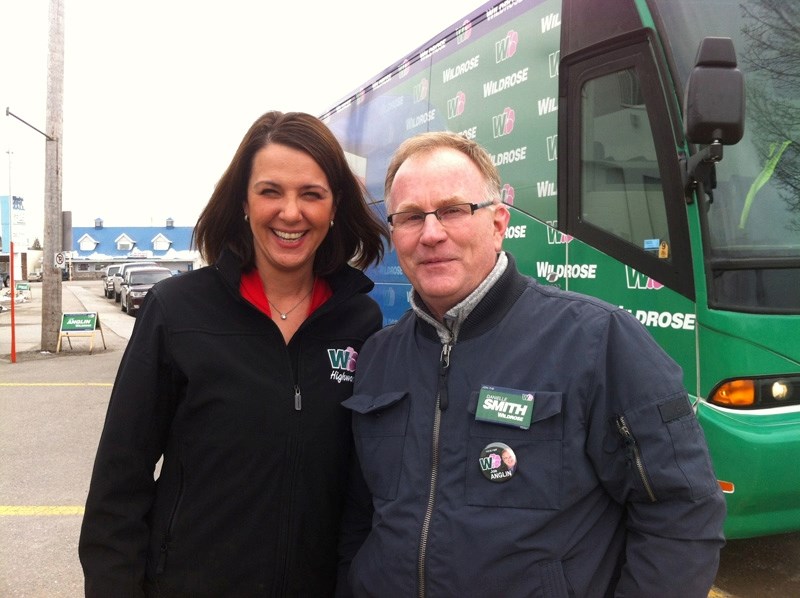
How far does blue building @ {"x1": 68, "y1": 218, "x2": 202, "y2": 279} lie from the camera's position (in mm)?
67812

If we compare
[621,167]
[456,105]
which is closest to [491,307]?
[621,167]

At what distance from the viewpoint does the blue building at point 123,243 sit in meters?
67.8

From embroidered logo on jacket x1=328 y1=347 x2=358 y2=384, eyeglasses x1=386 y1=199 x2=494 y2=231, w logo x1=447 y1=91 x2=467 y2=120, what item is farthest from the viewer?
w logo x1=447 y1=91 x2=467 y2=120

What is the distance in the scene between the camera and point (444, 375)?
169 cm

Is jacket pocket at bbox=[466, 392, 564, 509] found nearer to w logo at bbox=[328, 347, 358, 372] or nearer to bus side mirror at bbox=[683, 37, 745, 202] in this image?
w logo at bbox=[328, 347, 358, 372]

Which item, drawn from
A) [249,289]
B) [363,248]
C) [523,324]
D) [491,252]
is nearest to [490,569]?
[523,324]

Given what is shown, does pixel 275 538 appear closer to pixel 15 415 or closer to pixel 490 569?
pixel 490 569

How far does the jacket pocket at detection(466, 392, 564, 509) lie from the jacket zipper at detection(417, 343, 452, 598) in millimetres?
87

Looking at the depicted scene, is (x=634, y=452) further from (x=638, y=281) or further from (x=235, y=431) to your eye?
(x=638, y=281)

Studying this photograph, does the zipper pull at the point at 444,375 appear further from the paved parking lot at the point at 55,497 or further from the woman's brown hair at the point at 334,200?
the paved parking lot at the point at 55,497

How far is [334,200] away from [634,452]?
118cm

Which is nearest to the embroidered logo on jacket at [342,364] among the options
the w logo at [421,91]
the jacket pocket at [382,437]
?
the jacket pocket at [382,437]

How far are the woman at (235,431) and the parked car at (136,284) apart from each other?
23.6m

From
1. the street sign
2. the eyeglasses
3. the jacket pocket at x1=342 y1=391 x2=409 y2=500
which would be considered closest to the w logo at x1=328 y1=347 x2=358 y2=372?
the jacket pocket at x1=342 y1=391 x2=409 y2=500
